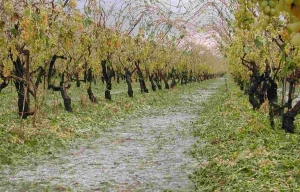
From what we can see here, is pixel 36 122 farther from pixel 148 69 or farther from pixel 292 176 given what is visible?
pixel 148 69

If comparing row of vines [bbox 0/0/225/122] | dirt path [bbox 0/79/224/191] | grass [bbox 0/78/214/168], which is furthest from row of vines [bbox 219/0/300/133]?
grass [bbox 0/78/214/168]

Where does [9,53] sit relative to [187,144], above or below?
above

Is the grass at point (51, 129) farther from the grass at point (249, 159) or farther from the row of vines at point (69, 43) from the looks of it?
the grass at point (249, 159)

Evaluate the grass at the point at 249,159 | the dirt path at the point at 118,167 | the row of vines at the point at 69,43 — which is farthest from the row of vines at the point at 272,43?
the row of vines at the point at 69,43

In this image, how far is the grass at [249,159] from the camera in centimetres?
760

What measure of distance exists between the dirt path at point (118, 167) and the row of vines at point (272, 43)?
3.56 meters

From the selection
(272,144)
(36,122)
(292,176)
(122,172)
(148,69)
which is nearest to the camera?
(292,176)

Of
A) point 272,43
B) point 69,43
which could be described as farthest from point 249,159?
point 69,43

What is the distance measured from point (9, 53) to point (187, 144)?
8.46m

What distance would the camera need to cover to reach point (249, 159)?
9.30 m

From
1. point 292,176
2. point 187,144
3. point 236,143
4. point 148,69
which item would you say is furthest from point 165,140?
point 148,69

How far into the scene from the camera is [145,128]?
1731cm

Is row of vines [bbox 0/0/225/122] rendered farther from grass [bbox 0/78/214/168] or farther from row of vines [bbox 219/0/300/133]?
row of vines [bbox 219/0/300/133]

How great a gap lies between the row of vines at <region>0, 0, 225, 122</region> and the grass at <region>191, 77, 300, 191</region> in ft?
17.1
